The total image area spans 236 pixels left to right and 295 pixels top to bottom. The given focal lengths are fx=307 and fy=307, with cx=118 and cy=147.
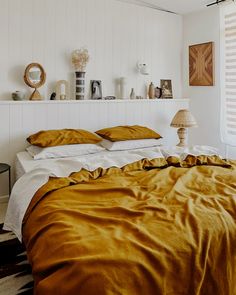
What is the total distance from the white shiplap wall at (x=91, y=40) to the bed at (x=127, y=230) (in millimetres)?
1682

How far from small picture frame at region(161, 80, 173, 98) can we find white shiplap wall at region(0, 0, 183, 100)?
102 mm

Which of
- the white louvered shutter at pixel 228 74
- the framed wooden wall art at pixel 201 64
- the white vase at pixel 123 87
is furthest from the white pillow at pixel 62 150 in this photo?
the framed wooden wall art at pixel 201 64

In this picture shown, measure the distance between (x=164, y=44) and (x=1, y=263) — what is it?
11.3ft

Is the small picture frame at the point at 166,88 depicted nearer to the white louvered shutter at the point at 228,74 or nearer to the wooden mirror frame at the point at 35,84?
the white louvered shutter at the point at 228,74

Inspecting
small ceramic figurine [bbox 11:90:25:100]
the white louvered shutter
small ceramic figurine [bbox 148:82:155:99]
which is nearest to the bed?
small ceramic figurine [bbox 11:90:25:100]

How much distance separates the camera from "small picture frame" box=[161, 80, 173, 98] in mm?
4324

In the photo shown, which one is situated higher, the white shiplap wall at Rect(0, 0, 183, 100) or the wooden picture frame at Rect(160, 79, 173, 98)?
the white shiplap wall at Rect(0, 0, 183, 100)

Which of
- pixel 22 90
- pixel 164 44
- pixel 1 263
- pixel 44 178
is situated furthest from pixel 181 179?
pixel 164 44

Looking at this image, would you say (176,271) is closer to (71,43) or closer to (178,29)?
(71,43)

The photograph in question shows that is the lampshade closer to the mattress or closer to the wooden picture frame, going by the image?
the wooden picture frame

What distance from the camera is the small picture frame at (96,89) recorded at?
3.71 m

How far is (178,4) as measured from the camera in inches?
156

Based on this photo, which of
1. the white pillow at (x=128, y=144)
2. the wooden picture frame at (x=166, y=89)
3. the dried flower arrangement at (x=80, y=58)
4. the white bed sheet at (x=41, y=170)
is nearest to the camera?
the white bed sheet at (x=41, y=170)

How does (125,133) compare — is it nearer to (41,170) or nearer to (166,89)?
(166,89)
